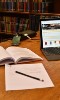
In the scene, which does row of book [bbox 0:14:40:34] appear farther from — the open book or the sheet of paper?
the sheet of paper

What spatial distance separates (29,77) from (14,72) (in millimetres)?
105

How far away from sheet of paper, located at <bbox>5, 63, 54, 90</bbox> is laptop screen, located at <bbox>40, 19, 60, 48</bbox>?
364 mm

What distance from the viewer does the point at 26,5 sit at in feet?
9.48

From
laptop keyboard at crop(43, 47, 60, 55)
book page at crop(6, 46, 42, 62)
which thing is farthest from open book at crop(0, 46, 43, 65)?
laptop keyboard at crop(43, 47, 60, 55)

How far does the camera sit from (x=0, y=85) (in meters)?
1.01

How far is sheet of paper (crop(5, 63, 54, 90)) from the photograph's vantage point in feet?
3.29

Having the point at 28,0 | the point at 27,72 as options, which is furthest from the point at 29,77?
the point at 28,0

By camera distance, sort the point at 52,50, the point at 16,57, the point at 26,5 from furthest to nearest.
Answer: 1. the point at 26,5
2. the point at 52,50
3. the point at 16,57

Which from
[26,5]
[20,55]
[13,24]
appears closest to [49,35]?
[20,55]

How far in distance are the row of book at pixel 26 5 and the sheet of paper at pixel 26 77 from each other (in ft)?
5.61

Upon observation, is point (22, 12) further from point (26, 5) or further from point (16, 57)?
point (16, 57)

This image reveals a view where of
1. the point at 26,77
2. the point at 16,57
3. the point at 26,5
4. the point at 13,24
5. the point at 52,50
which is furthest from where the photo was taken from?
the point at 13,24


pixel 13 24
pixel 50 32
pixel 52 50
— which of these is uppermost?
pixel 50 32

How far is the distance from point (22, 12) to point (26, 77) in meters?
1.95
